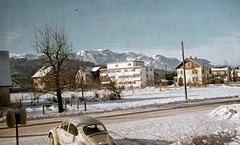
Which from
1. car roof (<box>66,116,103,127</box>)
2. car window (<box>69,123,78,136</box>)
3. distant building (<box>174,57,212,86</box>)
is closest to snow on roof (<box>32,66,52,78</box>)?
car roof (<box>66,116,103,127</box>)

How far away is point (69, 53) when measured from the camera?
2319 centimetres

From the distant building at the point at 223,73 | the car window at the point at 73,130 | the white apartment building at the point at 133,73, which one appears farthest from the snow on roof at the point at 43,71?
the distant building at the point at 223,73

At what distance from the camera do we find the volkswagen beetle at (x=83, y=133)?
25.3 feet

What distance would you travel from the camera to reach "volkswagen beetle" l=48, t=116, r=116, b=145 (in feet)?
25.3

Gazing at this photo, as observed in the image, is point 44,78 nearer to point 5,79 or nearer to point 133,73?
point 5,79

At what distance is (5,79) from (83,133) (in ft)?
101

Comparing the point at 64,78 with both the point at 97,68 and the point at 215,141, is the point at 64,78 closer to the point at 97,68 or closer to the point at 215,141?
the point at 215,141

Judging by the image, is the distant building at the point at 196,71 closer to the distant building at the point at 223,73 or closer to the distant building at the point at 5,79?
the distant building at the point at 223,73

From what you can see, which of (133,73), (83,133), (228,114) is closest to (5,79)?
(83,133)

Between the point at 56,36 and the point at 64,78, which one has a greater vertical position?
the point at 56,36

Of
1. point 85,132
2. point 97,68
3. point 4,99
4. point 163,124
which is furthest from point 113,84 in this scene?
point 97,68

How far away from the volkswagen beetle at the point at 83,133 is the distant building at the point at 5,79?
26.5m

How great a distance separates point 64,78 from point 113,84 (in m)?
14.8

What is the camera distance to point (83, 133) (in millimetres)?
7844
